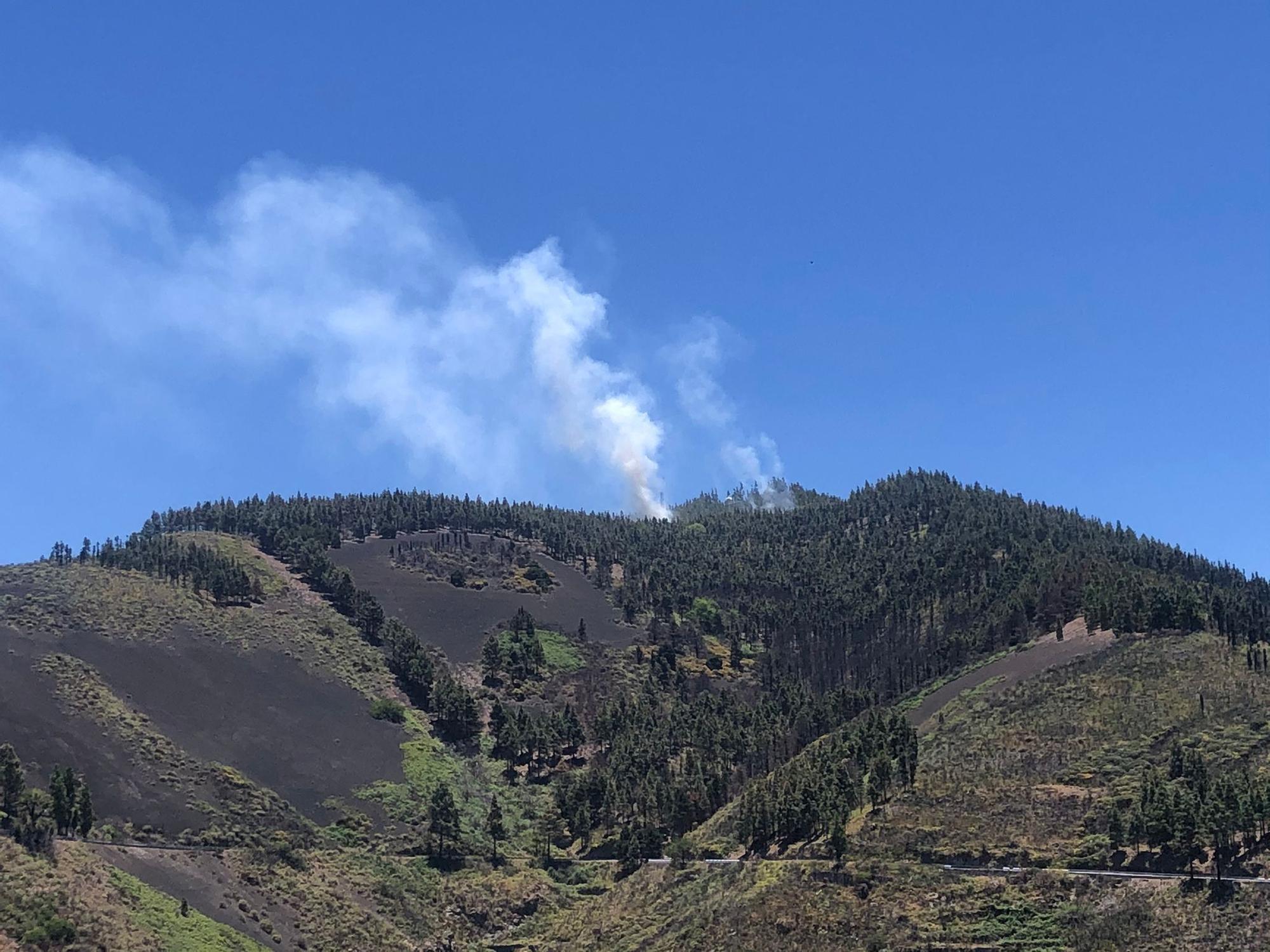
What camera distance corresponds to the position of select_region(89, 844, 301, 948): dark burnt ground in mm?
→ 83250

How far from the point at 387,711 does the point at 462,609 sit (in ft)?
151

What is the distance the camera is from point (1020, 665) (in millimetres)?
130375

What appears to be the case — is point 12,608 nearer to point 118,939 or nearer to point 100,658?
point 100,658

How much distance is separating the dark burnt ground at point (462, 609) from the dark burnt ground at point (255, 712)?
29694 mm

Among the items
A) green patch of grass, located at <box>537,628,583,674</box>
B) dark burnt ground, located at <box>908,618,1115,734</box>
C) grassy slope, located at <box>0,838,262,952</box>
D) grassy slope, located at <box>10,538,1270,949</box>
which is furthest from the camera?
green patch of grass, located at <box>537,628,583,674</box>

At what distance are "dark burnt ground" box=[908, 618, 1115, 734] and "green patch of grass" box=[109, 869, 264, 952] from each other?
7022 centimetres

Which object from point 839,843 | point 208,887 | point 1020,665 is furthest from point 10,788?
point 1020,665

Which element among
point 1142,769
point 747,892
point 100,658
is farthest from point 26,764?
point 1142,769

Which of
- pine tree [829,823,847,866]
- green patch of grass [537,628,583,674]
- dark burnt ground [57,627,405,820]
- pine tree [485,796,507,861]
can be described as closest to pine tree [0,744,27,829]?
dark burnt ground [57,627,405,820]

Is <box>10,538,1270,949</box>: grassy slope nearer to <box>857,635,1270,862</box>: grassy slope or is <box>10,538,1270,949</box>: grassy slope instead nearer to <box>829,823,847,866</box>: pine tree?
<box>857,635,1270,862</box>: grassy slope

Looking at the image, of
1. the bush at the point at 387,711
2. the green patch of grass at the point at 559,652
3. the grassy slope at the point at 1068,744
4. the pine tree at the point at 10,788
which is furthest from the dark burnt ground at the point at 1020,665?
the pine tree at the point at 10,788

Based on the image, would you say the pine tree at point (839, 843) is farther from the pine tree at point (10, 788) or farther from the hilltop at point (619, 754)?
the pine tree at point (10, 788)

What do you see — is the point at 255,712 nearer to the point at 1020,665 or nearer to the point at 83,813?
the point at 83,813

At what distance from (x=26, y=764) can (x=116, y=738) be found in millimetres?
12170
